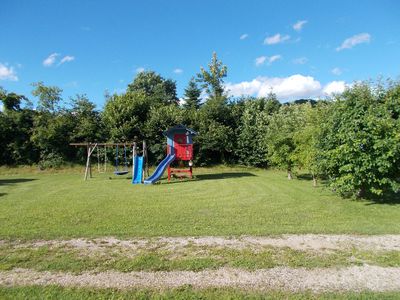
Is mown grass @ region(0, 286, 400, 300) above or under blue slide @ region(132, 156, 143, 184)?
under

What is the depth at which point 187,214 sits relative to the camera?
305 inches

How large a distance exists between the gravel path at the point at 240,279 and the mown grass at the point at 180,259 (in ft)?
0.53

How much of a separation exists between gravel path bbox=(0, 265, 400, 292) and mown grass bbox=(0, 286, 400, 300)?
0.40 feet

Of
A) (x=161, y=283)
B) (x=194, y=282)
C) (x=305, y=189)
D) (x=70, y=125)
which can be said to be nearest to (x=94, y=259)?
(x=161, y=283)

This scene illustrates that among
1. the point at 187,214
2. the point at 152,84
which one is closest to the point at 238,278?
the point at 187,214

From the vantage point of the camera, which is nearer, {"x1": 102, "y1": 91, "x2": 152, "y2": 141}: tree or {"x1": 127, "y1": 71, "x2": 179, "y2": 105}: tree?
{"x1": 102, "y1": 91, "x2": 152, "y2": 141}: tree

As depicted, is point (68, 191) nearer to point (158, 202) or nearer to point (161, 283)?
point (158, 202)

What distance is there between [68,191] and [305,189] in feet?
29.4

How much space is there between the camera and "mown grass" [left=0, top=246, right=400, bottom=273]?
4.43 metres

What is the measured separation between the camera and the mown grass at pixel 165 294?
3559 mm

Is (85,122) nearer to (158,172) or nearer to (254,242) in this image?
(158,172)

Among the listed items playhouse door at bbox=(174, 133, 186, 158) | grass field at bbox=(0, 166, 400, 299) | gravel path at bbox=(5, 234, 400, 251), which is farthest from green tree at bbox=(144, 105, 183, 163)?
gravel path at bbox=(5, 234, 400, 251)

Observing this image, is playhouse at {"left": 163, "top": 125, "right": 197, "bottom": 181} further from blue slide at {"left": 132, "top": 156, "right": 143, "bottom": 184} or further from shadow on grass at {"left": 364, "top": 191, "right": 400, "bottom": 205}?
shadow on grass at {"left": 364, "top": 191, "right": 400, "bottom": 205}

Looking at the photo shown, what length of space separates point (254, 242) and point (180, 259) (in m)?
1.44
